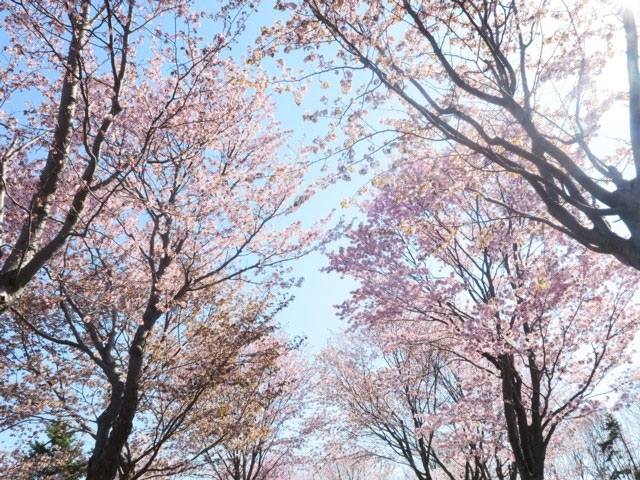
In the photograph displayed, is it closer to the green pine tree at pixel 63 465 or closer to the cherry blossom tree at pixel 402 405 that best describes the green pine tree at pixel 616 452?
the cherry blossom tree at pixel 402 405

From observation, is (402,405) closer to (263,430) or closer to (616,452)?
(263,430)

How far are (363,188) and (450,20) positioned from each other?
2479 millimetres

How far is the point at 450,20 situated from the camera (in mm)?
5164

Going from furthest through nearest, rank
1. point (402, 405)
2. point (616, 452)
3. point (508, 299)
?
point (616, 452) < point (402, 405) < point (508, 299)

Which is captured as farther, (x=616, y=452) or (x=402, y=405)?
(x=616, y=452)

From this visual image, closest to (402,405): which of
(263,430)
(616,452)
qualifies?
(263,430)

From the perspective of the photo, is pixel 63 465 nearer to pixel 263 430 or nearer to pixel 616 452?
pixel 263 430

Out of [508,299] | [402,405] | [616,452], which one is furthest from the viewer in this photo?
[616,452]

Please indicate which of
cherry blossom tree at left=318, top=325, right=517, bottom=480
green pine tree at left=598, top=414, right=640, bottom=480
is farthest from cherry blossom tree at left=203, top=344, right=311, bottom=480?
green pine tree at left=598, top=414, right=640, bottom=480

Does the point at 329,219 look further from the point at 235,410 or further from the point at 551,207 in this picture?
the point at 551,207

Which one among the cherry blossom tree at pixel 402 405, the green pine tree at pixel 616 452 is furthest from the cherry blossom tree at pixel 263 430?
the green pine tree at pixel 616 452

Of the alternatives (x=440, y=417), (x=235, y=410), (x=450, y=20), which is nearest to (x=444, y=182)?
(x=450, y=20)

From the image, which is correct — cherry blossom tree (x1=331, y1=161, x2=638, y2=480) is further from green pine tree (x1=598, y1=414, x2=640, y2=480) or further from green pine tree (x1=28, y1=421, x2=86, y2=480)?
green pine tree (x1=598, y1=414, x2=640, y2=480)

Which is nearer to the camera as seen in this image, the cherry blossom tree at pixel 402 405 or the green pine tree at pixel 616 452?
the cherry blossom tree at pixel 402 405
